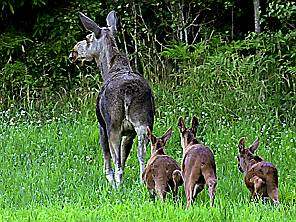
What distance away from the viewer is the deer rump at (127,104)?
36.5ft

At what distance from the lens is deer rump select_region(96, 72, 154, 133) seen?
1112 centimetres

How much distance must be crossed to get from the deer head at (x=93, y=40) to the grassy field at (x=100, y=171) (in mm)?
1441

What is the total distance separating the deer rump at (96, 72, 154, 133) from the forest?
0.78 m

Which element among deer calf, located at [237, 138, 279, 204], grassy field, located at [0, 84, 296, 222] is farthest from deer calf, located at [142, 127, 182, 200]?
deer calf, located at [237, 138, 279, 204]

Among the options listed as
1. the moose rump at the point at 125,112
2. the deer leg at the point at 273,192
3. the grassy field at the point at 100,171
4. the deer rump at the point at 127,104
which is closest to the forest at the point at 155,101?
the grassy field at the point at 100,171

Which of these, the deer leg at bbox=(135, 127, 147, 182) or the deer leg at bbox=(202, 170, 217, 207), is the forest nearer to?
the deer leg at bbox=(202, 170, 217, 207)

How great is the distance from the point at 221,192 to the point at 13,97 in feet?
27.1

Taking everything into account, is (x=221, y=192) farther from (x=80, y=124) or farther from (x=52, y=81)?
(x=52, y=81)

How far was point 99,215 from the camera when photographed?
8.51 m

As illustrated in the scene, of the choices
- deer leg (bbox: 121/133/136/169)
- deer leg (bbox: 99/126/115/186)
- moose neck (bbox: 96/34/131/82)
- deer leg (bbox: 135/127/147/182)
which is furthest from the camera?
moose neck (bbox: 96/34/131/82)

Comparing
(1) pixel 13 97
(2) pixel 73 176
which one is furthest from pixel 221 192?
(1) pixel 13 97

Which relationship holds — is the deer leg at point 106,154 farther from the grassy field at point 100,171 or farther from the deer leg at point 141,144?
the deer leg at point 141,144

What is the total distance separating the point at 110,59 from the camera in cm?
1232

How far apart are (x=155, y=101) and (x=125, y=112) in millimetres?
4990
